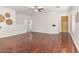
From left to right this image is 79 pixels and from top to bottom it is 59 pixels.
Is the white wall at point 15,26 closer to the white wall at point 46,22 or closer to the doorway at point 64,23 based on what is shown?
the white wall at point 46,22

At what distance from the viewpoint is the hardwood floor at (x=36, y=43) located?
7.16ft

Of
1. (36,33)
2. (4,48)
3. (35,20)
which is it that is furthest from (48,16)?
(4,48)

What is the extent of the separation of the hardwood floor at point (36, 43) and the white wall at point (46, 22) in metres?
0.11

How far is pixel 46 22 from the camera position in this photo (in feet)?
7.41

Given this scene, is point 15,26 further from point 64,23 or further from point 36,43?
point 64,23

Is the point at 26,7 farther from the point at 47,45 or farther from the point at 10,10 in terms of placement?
the point at 47,45

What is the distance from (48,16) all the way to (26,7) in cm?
51

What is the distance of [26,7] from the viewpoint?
2010 millimetres

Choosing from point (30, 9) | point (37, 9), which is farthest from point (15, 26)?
point (37, 9)

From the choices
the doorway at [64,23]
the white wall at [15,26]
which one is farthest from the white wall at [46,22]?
the white wall at [15,26]
